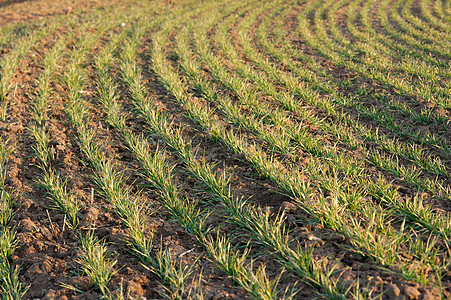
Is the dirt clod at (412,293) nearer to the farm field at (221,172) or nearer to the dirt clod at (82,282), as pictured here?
the farm field at (221,172)

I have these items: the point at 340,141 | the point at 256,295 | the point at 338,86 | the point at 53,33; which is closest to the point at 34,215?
the point at 256,295

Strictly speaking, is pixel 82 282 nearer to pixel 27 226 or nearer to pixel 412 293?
pixel 27 226

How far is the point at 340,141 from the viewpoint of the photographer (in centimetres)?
420

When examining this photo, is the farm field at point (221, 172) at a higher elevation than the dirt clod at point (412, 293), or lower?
higher

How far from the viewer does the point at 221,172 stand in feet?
12.1

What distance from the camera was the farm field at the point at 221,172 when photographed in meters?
2.49

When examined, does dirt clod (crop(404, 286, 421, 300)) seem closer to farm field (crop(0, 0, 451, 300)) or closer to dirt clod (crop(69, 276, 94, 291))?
farm field (crop(0, 0, 451, 300))

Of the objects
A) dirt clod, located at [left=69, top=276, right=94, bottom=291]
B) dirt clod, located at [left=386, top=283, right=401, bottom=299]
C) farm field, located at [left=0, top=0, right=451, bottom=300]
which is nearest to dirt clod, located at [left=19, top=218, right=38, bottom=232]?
farm field, located at [left=0, top=0, right=451, bottom=300]

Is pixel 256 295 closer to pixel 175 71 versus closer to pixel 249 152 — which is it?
pixel 249 152

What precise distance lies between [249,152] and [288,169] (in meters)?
0.47

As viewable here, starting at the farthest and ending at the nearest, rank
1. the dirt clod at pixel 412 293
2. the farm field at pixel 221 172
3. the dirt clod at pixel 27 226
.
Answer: the dirt clod at pixel 27 226, the farm field at pixel 221 172, the dirt clod at pixel 412 293

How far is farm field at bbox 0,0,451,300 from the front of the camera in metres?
2.49

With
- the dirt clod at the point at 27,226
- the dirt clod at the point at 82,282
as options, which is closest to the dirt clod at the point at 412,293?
the dirt clod at the point at 82,282

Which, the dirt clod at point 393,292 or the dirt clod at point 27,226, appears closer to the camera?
the dirt clod at point 393,292
